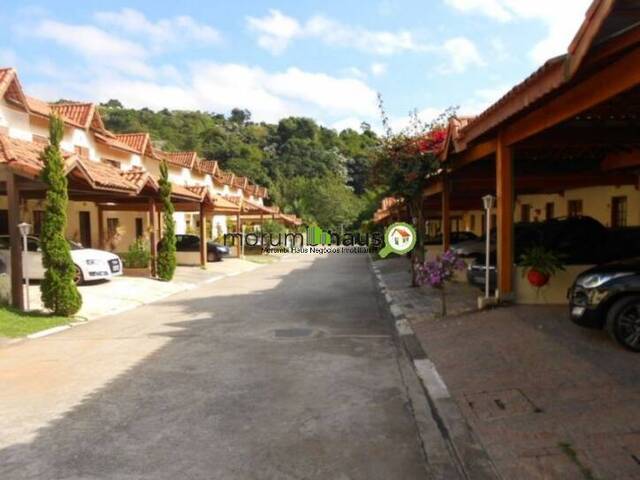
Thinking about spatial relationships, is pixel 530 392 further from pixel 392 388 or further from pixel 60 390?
pixel 60 390

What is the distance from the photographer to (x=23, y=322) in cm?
971

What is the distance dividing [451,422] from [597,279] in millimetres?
3046

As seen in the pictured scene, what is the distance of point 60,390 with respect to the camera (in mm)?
5785

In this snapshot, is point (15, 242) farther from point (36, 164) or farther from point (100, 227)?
point (100, 227)

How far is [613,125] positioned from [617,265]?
2.48 m

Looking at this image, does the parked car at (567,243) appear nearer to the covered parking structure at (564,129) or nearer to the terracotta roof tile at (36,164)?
the covered parking structure at (564,129)

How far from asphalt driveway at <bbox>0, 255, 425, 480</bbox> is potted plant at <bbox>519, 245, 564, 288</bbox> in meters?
2.73

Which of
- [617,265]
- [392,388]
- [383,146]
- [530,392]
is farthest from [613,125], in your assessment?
[383,146]

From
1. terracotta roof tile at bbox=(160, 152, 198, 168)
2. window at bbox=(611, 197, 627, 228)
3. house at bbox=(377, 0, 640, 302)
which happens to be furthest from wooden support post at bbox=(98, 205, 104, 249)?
window at bbox=(611, 197, 627, 228)

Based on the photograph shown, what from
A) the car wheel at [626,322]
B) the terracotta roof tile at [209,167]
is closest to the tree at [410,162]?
the car wheel at [626,322]

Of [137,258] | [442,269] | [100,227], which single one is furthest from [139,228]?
[442,269]

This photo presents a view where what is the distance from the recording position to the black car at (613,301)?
595cm

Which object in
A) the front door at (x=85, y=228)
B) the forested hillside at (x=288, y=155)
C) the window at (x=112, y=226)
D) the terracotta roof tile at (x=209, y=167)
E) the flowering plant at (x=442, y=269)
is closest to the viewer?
the flowering plant at (x=442, y=269)

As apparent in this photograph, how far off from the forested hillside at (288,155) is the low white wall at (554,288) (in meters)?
50.7
